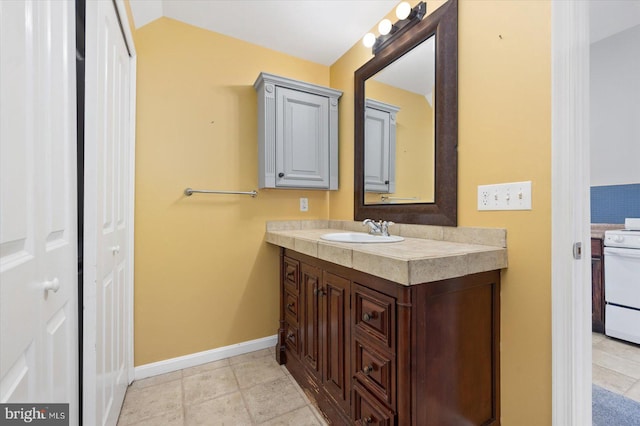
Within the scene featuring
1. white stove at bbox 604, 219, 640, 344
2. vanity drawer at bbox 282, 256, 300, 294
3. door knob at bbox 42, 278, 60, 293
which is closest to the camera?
door knob at bbox 42, 278, 60, 293

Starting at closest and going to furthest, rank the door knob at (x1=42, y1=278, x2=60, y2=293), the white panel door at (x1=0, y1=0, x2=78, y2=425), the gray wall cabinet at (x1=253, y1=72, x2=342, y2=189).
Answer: the white panel door at (x1=0, y1=0, x2=78, y2=425) < the door knob at (x1=42, y1=278, x2=60, y2=293) < the gray wall cabinet at (x1=253, y1=72, x2=342, y2=189)

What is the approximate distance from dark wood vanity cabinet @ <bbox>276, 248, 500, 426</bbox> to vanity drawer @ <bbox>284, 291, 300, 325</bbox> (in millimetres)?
318

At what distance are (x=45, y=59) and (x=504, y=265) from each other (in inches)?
64.7


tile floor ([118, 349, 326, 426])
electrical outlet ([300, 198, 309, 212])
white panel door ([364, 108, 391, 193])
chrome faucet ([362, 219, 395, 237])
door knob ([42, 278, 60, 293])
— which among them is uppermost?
white panel door ([364, 108, 391, 193])

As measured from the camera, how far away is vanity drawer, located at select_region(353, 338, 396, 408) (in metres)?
0.99

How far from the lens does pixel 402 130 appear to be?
1729 millimetres

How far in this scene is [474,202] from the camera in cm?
129

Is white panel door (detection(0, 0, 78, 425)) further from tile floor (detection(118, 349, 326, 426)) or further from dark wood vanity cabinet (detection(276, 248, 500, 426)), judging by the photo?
dark wood vanity cabinet (detection(276, 248, 500, 426))

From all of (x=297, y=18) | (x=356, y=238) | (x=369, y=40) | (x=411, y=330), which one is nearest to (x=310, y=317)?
(x=356, y=238)

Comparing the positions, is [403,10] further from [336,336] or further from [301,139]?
[336,336]

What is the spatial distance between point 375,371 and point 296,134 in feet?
5.39

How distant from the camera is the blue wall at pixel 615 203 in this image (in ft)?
7.95

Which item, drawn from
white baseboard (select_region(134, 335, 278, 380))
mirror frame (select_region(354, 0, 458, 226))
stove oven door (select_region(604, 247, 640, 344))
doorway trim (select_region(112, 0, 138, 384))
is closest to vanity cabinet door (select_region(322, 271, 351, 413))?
mirror frame (select_region(354, 0, 458, 226))

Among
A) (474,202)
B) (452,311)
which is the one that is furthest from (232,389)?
(474,202)
